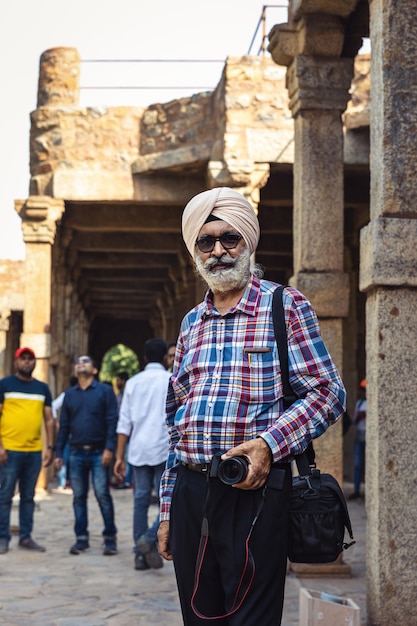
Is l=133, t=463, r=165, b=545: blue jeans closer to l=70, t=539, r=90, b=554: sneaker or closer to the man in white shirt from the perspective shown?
the man in white shirt

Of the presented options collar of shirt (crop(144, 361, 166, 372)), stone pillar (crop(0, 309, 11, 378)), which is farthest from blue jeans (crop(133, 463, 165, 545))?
stone pillar (crop(0, 309, 11, 378))

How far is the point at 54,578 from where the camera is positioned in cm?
712

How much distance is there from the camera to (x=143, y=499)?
24.6ft

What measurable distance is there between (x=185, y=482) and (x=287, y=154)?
30.4 ft

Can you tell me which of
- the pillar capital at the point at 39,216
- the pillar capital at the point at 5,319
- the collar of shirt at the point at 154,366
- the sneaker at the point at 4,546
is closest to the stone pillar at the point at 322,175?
the collar of shirt at the point at 154,366

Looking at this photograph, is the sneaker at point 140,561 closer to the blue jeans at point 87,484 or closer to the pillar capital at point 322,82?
the blue jeans at point 87,484

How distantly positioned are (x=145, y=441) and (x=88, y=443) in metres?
0.88

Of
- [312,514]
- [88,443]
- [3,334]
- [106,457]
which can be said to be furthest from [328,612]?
[3,334]

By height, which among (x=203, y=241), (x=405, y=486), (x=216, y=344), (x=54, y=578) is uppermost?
(x=203, y=241)

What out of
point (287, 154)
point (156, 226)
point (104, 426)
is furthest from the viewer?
point (156, 226)

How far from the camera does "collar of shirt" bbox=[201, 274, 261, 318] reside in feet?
9.81

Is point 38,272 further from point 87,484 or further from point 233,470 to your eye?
point 233,470

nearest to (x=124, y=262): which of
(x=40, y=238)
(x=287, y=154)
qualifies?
(x=40, y=238)

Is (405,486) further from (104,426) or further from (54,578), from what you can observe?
(104,426)
